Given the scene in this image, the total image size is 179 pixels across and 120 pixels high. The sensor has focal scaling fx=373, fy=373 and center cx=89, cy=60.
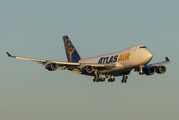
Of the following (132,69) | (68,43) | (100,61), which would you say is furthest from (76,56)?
(132,69)

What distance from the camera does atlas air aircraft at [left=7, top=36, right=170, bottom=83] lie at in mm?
69938

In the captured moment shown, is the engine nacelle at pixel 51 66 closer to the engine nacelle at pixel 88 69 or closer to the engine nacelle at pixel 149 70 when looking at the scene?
the engine nacelle at pixel 88 69

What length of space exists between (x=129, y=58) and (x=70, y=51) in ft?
77.6

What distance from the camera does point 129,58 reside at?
2778 inches

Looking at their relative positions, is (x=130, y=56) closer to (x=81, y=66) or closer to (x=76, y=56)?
(x=81, y=66)

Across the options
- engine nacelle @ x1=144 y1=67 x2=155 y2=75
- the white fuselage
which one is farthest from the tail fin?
engine nacelle @ x1=144 y1=67 x2=155 y2=75

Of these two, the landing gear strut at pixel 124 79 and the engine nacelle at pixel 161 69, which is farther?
the landing gear strut at pixel 124 79

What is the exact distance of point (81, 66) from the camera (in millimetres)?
74750

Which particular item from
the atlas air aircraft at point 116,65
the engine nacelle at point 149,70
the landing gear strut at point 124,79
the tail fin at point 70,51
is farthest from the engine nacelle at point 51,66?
the engine nacelle at point 149,70

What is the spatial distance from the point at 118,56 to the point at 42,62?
1490cm

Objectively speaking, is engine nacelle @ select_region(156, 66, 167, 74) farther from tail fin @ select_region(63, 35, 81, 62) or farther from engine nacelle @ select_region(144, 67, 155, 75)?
tail fin @ select_region(63, 35, 81, 62)

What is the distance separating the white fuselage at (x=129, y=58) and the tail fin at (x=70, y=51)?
44.7 feet

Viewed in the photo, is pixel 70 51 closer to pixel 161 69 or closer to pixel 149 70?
pixel 149 70

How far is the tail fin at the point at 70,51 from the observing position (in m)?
88.2
